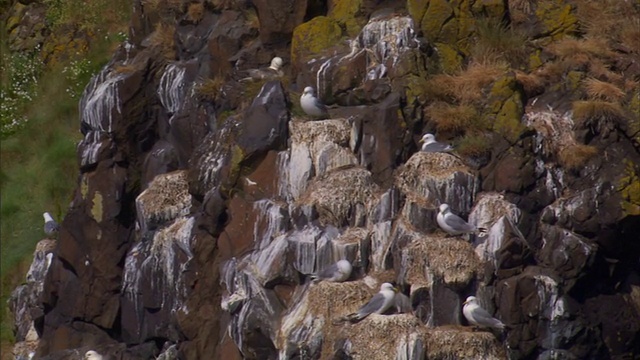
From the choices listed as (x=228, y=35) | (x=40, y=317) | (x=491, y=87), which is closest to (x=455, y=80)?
(x=491, y=87)

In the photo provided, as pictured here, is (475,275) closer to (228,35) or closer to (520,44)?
(520,44)

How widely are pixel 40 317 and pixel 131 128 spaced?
3182mm

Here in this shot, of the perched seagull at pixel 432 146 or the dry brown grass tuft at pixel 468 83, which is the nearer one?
the perched seagull at pixel 432 146

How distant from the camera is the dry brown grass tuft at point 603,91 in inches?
682

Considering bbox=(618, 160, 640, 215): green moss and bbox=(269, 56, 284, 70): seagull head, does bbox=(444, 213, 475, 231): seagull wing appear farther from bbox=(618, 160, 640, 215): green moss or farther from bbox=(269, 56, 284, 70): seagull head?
bbox=(269, 56, 284, 70): seagull head

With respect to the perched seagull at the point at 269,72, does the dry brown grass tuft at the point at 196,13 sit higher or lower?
higher

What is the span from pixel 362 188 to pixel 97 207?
15.8 feet

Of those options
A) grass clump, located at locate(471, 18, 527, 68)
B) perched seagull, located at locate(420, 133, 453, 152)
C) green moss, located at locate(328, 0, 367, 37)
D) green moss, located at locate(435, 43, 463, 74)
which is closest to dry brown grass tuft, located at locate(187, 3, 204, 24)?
green moss, located at locate(328, 0, 367, 37)

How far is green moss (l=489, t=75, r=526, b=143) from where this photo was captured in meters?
16.9

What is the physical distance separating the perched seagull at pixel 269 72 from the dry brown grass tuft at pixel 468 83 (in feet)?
7.52

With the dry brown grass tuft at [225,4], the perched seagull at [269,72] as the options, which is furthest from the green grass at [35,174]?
the perched seagull at [269,72]

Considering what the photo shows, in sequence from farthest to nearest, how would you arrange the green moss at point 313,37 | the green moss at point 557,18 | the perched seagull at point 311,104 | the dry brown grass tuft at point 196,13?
A: the dry brown grass tuft at point 196,13 < the green moss at point 557,18 < the green moss at point 313,37 < the perched seagull at point 311,104

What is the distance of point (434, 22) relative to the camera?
1795 cm

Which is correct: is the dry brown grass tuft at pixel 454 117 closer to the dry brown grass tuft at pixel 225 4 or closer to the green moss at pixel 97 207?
the dry brown grass tuft at pixel 225 4
